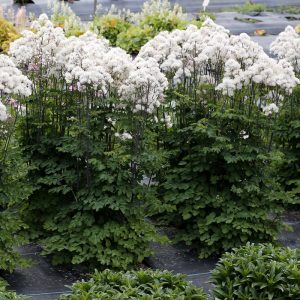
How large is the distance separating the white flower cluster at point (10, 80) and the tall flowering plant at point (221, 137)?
1.43 metres

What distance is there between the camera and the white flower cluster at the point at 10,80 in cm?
558

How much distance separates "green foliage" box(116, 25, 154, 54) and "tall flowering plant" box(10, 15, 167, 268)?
316 inches

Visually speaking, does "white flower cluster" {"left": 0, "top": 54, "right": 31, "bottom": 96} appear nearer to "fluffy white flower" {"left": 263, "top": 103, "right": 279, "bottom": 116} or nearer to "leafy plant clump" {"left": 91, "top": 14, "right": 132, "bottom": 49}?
"fluffy white flower" {"left": 263, "top": 103, "right": 279, "bottom": 116}

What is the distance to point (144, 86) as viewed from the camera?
589 centimetres

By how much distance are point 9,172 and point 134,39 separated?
913 centimetres

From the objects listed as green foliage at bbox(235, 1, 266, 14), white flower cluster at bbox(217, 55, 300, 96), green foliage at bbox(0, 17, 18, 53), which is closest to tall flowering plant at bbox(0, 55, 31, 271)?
white flower cluster at bbox(217, 55, 300, 96)

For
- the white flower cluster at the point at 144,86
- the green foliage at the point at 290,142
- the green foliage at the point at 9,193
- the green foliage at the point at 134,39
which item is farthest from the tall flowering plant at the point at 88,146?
the green foliage at the point at 134,39

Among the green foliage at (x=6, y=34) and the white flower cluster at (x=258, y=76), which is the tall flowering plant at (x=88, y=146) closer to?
the white flower cluster at (x=258, y=76)

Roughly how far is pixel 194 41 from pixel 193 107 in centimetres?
57

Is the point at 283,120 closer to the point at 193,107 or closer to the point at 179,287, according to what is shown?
the point at 193,107

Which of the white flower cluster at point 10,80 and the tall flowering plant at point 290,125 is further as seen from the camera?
the tall flowering plant at point 290,125

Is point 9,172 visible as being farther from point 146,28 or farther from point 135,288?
point 146,28

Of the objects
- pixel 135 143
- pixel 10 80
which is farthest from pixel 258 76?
pixel 10 80

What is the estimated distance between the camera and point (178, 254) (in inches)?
261
